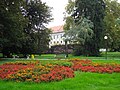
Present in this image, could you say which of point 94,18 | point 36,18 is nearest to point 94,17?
point 94,18

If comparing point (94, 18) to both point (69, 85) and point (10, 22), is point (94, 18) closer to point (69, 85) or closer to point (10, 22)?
point (10, 22)

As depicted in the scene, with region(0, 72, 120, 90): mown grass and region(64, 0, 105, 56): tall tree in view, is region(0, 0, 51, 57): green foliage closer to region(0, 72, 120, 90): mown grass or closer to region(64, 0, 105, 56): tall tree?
region(64, 0, 105, 56): tall tree

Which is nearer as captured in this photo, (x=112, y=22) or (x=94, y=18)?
(x=94, y=18)

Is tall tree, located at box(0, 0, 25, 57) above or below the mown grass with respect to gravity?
above

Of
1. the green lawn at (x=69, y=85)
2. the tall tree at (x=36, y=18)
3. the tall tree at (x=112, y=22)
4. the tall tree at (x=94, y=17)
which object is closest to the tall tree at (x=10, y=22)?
the tall tree at (x=36, y=18)

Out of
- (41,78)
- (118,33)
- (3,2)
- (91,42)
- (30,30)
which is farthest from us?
(118,33)

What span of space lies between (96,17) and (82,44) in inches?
224

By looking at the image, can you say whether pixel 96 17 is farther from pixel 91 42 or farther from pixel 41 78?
pixel 41 78

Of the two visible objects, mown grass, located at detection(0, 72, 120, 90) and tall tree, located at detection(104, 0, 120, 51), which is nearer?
mown grass, located at detection(0, 72, 120, 90)

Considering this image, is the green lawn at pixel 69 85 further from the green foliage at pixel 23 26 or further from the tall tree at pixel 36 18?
the tall tree at pixel 36 18

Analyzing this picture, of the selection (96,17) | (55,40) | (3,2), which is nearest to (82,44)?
(96,17)

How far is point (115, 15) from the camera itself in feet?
190

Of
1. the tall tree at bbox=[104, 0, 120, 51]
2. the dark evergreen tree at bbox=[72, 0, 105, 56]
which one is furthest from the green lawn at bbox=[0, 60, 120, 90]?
the tall tree at bbox=[104, 0, 120, 51]

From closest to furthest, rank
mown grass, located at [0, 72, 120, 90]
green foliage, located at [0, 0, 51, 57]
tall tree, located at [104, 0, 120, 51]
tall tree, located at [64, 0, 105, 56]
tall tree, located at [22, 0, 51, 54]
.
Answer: mown grass, located at [0, 72, 120, 90] → green foliage, located at [0, 0, 51, 57] → tall tree, located at [22, 0, 51, 54] → tall tree, located at [64, 0, 105, 56] → tall tree, located at [104, 0, 120, 51]
